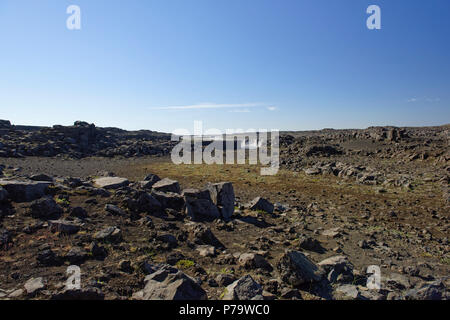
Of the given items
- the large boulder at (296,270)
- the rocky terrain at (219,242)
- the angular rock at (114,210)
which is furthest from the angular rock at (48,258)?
the large boulder at (296,270)

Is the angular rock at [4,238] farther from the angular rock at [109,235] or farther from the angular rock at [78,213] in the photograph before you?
the angular rock at [109,235]

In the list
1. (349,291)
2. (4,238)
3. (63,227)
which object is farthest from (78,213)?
(349,291)

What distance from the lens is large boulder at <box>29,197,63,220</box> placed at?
8938 millimetres

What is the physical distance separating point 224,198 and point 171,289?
7395 millimetres

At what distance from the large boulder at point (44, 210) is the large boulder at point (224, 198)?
6296 mm

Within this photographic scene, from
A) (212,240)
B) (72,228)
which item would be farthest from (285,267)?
(72,228)

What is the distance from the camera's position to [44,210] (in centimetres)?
905

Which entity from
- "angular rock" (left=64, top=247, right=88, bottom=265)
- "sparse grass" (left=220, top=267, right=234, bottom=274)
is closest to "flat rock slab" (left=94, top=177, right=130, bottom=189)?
"angular rock" (left=64, top=247, right=88, bottom=265)

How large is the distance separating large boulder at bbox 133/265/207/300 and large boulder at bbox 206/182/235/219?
6.60m

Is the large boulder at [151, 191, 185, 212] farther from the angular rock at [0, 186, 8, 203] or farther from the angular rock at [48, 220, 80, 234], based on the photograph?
the angular rock at [0, 186, 8, 203]

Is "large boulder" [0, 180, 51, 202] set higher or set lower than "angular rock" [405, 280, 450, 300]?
higher
